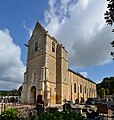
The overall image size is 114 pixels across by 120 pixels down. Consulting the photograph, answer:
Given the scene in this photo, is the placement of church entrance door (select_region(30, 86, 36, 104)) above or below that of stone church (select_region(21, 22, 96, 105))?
below

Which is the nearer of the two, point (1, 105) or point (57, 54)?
point (1, 105)

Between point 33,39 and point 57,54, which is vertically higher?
point 33,39

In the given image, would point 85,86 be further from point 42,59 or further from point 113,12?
point 113,12

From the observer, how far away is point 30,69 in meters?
41.6

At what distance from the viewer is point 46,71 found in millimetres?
37188

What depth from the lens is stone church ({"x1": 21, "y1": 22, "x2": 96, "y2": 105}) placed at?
3741 centimetres

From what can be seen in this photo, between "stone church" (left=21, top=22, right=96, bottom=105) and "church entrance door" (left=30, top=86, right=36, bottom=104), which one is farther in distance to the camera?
"church entrance door" (left=30, top=86, right=36, bottom=104)

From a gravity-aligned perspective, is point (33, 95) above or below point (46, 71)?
below

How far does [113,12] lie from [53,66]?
31.7 m

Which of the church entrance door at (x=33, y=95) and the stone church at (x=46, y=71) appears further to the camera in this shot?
the church entrance door at (x=33, y=95)

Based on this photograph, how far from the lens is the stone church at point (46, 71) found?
37406 millimetres

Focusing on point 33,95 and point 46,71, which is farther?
point 33,95

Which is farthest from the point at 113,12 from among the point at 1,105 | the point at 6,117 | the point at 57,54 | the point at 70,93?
the point at 70,93

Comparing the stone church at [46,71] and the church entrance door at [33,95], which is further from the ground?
the stone church at [46,71]
